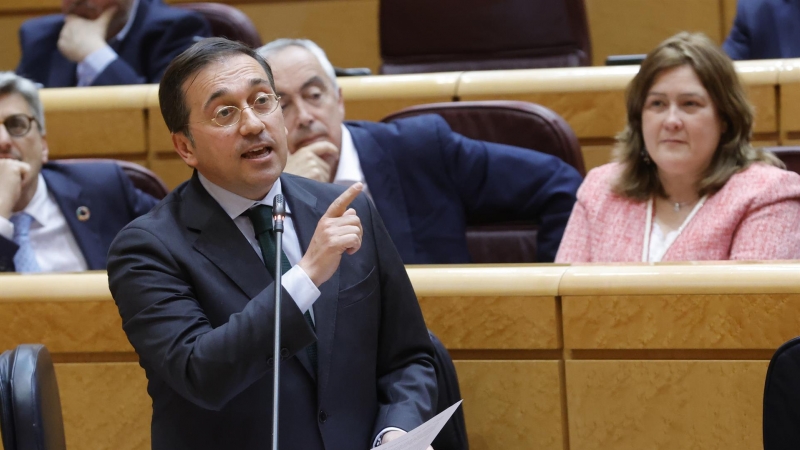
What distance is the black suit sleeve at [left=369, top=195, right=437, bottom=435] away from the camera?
1080 mm

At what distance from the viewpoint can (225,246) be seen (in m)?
1.03

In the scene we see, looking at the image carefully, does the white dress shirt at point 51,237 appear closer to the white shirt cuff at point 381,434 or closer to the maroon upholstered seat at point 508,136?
the maroon upholstered seat at point 508,136

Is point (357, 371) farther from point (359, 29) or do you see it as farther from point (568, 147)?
point (359, 29)

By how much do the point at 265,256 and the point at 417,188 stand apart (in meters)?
0.79

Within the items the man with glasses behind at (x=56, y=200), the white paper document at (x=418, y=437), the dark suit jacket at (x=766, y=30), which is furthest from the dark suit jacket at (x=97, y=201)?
the dark suit jacket at (x=766, y=30)

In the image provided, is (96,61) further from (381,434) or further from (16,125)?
(381,434)

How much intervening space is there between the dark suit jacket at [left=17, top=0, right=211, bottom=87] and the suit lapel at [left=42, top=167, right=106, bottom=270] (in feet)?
1.82

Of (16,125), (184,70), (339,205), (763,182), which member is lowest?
(763,182)

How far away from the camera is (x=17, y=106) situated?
1.86 m

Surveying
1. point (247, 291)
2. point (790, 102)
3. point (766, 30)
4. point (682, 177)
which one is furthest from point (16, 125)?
point (766, 30)

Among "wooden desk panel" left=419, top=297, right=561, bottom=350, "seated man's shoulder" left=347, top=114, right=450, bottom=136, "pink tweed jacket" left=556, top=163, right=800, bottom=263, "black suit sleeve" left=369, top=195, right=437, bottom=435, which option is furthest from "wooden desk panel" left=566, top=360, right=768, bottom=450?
"seated man's shoulder" left=347, top=114, right=450, bottom=136

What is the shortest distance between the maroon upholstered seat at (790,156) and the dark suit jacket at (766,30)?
1.99 ft

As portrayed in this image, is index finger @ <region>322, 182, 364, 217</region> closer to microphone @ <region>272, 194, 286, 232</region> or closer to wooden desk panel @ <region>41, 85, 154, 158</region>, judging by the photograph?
microphone @ <region>272, 194, 286, 232</region>

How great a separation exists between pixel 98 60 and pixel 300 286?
5.47ft
